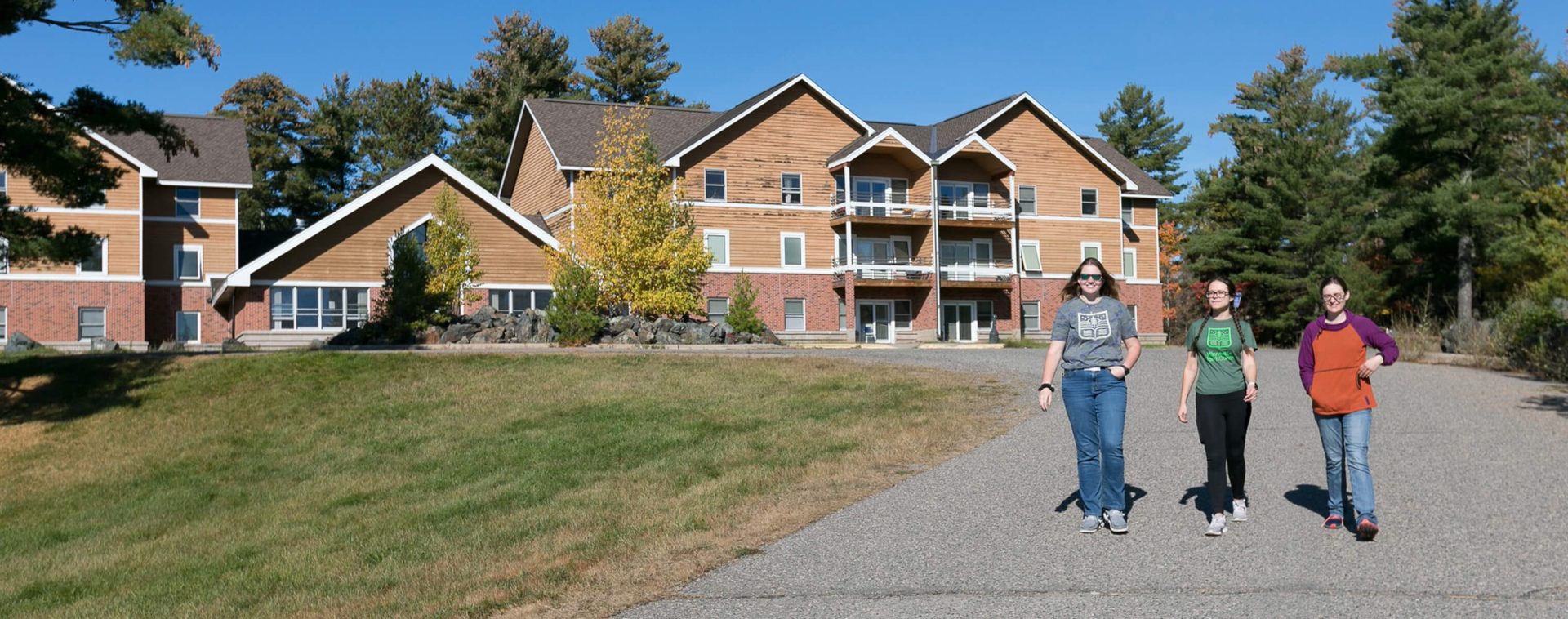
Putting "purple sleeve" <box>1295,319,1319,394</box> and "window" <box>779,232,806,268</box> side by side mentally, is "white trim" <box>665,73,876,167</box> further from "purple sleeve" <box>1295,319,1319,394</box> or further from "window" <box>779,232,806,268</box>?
"purple sleeve" <box>1295,319,1319,394</box>

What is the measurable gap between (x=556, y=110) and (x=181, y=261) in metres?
13.6

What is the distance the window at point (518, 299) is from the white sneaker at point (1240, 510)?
3310 cm

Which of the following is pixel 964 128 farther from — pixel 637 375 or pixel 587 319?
pixel 637 375

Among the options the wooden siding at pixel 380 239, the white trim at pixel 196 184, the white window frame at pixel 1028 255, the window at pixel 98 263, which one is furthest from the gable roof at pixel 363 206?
the white window frame at pixel 1028 255

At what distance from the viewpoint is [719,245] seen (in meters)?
44.0

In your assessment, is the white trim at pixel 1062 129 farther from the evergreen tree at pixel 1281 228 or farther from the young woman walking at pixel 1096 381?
the young woman walking at pixel 1096 381

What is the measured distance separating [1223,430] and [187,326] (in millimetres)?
39886

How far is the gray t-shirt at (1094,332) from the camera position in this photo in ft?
30.2

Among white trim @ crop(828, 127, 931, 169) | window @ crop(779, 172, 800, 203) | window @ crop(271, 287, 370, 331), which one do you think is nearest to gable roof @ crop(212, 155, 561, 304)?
window @ crop(271, 287, 370, 331)

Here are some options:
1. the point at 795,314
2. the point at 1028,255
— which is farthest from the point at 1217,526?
the point at 1028,255

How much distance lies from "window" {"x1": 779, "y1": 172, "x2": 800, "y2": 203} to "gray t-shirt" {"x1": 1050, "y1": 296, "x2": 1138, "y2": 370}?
1424 inches

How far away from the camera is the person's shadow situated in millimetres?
10344

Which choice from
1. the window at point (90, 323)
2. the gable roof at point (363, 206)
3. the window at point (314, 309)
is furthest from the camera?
the window at point (90, 323)

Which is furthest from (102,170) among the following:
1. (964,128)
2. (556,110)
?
(964,128)
